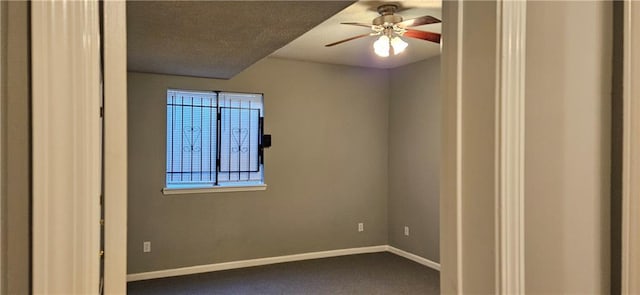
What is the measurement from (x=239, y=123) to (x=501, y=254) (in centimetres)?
405

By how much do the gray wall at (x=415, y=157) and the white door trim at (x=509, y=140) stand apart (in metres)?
3.77

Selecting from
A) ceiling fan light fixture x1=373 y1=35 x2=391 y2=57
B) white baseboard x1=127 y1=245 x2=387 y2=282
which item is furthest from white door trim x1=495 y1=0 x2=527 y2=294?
white baseboard x1=127 y1=245 x2=387 y2=282

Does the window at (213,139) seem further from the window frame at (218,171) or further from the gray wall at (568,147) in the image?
the gray wall at (568,147)

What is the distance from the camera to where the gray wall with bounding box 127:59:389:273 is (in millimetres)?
4277

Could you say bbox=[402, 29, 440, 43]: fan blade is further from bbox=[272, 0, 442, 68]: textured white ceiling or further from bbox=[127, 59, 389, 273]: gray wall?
bbox=[127, 59, 389, 273]: gray wall

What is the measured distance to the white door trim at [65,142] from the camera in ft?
2.11

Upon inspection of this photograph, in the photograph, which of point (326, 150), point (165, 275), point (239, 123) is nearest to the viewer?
point (165, 275)

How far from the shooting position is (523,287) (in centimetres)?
92

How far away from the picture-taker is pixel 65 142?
0.65 m

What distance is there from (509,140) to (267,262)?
4.24 m

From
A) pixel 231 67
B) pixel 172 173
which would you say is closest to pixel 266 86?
pixel 231 67

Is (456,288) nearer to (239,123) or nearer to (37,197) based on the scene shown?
(37,197)

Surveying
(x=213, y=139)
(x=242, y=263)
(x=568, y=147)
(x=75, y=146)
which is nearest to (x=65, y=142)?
(x=75, y=146)

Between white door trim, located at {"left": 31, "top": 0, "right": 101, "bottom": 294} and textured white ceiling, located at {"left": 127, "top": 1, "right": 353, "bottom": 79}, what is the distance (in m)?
1.51
